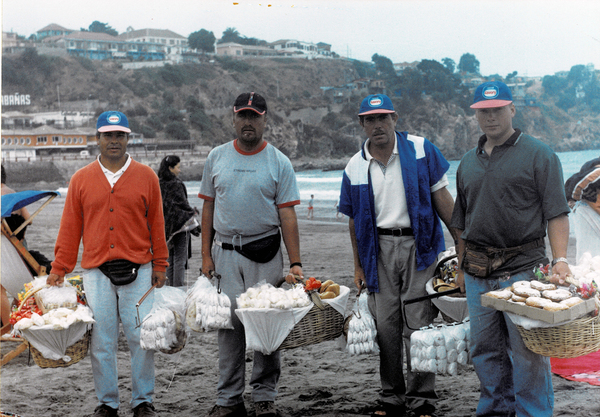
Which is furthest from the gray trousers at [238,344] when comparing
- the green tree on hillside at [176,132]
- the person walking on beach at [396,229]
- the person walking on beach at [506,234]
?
the green tree on hillside at [176,132]

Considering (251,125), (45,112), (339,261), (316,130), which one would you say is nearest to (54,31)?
(45,112)

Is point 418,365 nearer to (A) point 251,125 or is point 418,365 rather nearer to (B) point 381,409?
(B) point 381,409

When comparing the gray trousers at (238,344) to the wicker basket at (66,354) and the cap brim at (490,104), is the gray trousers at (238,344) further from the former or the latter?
the cap brim at (490,104)

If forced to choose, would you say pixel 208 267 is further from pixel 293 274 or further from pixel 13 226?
pixel 13 226

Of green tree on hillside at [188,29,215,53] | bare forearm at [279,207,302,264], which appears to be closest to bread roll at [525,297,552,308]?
bare forearm at [279,207,302,264]

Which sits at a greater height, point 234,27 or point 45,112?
point 234,27

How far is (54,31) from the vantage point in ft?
343

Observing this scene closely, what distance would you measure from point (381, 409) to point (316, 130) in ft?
261

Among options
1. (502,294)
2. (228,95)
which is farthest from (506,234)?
(228,95)

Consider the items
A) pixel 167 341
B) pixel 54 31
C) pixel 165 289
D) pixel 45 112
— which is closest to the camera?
pixel 167 341

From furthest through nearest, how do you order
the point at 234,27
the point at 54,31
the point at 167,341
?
the point at 234,27 → the point at 54,31 → the point at 167,341

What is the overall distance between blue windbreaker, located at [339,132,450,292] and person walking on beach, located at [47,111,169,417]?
142cm

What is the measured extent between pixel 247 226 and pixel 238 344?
842 millimetres

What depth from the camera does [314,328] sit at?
3680 mm
